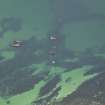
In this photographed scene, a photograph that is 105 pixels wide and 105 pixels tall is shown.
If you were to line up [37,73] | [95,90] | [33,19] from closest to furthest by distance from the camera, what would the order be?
[95,90], [37,73], [33,19]

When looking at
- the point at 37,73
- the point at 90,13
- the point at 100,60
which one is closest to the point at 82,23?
the point at 90,13

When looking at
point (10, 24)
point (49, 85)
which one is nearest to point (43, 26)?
point (10, 24)

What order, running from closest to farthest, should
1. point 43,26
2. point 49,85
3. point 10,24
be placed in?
point 49,85 → point 43,26 → point 10,24

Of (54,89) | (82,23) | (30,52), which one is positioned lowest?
(54,89)

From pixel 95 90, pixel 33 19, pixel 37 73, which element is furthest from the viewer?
pixel 33 19

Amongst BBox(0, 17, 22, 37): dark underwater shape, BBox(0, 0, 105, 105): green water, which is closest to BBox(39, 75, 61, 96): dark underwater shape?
BBox(0, 0, 105, 105): green water

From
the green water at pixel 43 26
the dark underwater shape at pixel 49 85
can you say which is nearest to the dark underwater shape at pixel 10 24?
the green water at pixel 43 26

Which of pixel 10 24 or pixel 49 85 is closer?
pixel 49 85

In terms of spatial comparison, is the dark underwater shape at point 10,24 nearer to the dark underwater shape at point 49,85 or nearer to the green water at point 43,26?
the green water at point 43,26

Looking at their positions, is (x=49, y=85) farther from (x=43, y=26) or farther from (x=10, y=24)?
(x=10, y=24)

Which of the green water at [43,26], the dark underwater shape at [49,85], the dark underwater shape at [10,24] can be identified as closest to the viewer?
the dark underwater shape at [49,85]

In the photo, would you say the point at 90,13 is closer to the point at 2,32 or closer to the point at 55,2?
the point at 55,2
